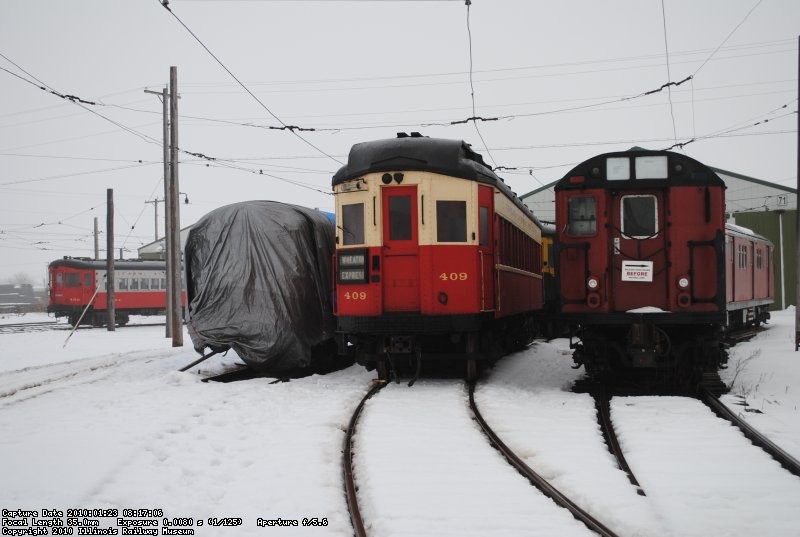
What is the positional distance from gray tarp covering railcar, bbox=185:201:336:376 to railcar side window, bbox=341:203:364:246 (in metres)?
1.49

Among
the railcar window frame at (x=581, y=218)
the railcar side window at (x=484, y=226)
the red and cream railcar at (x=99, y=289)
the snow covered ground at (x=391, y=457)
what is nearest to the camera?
the snow covered ground at (x=391, y=457)

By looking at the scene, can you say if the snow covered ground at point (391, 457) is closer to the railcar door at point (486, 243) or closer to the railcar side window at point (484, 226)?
the railcar door at point (486, 243)

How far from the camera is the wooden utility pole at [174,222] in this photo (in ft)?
59.7

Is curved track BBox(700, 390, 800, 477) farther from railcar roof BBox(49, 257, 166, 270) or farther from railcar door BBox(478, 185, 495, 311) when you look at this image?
railcar roof BBox(49, 257, 166, 270)

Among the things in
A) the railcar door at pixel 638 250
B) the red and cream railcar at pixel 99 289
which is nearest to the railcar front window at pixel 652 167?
the railcar door at pixel 638 250

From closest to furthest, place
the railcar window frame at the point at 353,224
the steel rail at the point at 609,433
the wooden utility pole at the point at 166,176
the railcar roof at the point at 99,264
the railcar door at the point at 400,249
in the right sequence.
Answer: the steel rail at the point at 609,433, the railcar door at the point at 400,249, the railcar window frame at the point at 353,224, the wooden utility pole at the point at 166,176, the railcar roof at the point at 99,264

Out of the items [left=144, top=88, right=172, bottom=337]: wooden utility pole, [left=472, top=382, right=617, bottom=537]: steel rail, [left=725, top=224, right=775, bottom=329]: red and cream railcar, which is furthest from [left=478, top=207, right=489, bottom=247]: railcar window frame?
[left=144, top=88, right=172, bottom=337]: wooden utility pole

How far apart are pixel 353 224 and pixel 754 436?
623 cm

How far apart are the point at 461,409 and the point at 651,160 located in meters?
4.51

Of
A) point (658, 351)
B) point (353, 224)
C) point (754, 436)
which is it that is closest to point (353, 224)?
Answer: point (353, 224)

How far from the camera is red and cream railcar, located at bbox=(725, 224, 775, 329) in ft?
46.5

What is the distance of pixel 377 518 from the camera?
4.88 m

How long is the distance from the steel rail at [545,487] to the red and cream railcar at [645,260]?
3.26m

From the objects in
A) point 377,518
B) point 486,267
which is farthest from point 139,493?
point 486,267
